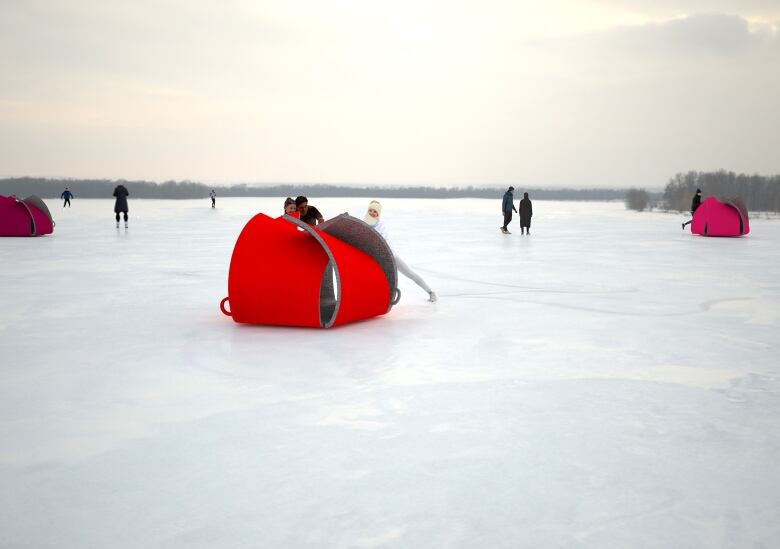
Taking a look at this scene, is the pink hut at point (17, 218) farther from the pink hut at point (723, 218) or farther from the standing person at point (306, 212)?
the pink hut at point (723, 218)

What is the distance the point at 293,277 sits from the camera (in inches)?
297

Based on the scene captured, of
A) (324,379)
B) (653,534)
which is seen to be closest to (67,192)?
A: (324,379)

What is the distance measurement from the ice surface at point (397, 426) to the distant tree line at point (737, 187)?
8629cm

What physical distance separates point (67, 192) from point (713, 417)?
166 ft

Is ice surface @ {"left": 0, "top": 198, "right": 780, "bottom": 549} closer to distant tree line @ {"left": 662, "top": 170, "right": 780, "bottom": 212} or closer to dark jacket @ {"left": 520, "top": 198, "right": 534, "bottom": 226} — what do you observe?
dark jacket @ {"left": 520, "top": 198, "right": 534, "bottom": 226}

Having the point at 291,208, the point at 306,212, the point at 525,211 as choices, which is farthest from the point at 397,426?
the point at 525,211

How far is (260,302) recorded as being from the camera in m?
7.64

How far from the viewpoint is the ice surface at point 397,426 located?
10.3ft

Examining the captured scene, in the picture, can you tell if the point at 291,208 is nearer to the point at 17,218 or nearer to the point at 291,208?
the point at 291,208

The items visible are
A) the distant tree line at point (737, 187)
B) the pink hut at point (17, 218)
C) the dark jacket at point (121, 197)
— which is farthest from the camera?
Result: the distant tree line at point (737, 187)

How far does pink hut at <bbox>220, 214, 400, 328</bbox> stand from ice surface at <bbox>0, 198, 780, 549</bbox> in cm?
24

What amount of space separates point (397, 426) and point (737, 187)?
105830mm

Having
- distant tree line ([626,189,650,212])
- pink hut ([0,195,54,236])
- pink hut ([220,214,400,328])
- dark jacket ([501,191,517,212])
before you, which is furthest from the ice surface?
distant tree line ([626,189,650,212])

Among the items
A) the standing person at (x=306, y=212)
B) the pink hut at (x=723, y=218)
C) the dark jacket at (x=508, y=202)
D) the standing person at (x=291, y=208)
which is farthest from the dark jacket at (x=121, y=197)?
the pink hut at (x=723, y=218)
